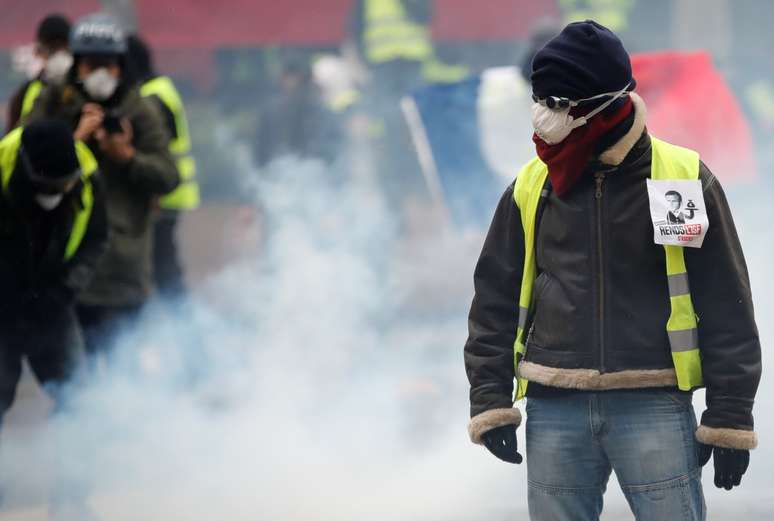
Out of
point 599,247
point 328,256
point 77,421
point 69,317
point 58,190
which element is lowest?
point 328,256

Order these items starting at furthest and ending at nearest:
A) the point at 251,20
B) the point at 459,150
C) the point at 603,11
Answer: the point at 603,11, the point at 251,20, the point at 459,150

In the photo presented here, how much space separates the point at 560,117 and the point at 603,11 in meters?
6.40

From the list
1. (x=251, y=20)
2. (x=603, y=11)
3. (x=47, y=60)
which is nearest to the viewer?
(x=47, y=60)

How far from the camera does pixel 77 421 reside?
210 inches

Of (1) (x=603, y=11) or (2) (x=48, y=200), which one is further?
(1) (x=603, y=11)

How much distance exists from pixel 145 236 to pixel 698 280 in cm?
329

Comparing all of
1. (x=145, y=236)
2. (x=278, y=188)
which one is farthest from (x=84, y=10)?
(x=145, y=236)

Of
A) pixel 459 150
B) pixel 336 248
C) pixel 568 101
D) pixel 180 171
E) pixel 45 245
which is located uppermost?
pixel 568 101

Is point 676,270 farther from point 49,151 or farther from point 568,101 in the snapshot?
point 49,151

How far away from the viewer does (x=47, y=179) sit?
15.3 feet

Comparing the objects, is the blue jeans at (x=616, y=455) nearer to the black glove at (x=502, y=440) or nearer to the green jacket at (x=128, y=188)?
the black glove at (x=502, y=440)

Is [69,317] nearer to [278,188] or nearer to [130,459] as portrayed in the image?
[130,459]

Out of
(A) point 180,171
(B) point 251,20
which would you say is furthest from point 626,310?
(B) point 251,20

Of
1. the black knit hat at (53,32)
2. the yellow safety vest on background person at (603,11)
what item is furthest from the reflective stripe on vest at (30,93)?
the yellow safety vest on background person at (603,11)
